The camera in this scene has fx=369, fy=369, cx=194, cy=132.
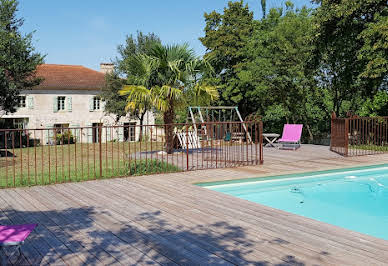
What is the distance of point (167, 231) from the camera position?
4359 millimetres

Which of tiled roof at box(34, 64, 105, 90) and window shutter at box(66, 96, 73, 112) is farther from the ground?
tiled roof at box(34, 64, 105, 90)

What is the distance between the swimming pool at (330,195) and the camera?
21.2 feet

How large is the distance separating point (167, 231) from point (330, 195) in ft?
15.7

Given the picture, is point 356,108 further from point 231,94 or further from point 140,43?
point 140,43

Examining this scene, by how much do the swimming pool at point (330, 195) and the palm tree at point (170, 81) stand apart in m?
3.90

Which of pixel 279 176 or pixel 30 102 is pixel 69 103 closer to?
pixel 30 102

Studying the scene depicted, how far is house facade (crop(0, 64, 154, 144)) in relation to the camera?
27.3 meters

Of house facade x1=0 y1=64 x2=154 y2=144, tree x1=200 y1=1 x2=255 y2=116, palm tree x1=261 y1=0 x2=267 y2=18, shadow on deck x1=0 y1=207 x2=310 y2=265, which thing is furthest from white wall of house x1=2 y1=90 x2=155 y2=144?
shadow on deck x1=0 y1=207 x2=310 y2=265

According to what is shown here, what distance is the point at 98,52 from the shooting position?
28.8 metres

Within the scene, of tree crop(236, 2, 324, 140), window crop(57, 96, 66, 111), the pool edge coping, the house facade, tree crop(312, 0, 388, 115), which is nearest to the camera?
the pool edge coping

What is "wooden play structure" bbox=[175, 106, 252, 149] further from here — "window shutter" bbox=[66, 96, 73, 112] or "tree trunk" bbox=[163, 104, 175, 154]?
"window shutter" bbox=[66, 96, 73, 112]

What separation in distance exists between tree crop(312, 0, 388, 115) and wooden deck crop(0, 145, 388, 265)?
9.30 m

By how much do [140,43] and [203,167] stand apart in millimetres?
16357

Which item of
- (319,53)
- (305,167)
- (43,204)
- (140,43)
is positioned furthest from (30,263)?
(140,43)
